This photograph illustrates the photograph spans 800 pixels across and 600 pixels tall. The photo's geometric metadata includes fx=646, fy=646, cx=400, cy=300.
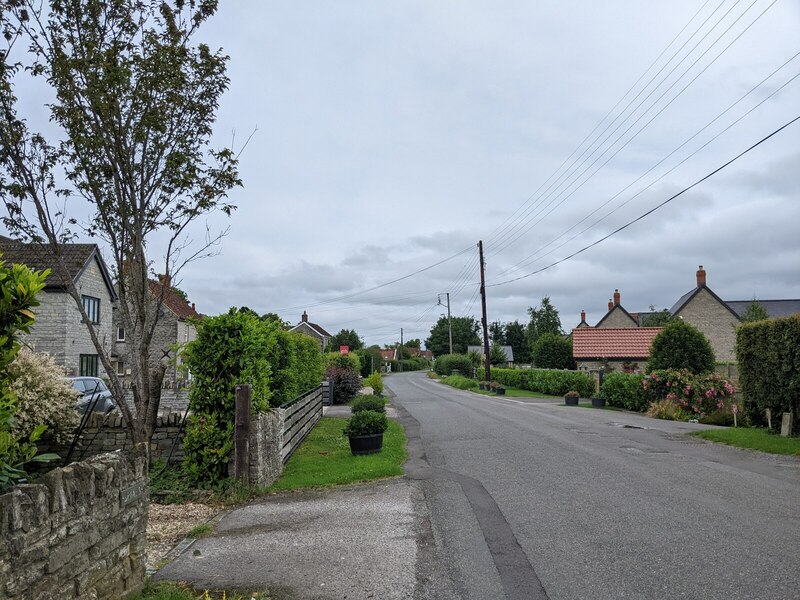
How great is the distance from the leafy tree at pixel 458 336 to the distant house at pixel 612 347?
237 feet

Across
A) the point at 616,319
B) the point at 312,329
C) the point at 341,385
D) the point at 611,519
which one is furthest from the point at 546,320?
the point at 611,519

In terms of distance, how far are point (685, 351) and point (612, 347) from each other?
15439mm

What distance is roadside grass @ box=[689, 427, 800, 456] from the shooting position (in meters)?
13.7

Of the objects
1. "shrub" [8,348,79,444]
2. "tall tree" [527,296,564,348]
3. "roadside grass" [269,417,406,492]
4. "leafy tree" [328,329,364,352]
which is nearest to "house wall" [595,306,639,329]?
"tall tree" [527,296,564,348]

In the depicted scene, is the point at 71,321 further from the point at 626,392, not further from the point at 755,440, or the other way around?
the point at 755,440

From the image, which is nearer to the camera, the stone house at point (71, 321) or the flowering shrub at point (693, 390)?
the flowering shrub at point (693, 390)

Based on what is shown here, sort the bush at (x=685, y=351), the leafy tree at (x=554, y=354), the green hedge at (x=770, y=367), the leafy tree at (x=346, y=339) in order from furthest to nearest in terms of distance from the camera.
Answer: the leafy tree at (x=346, y=339), the leafy tree at (x=554, y=354), the bush at (x=685, y=351), the green hedge at (x=770, y=367)

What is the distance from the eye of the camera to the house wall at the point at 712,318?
53156mm

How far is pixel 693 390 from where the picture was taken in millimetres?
23531

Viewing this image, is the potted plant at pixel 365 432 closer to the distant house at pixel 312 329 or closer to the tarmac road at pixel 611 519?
Answer: the tarmac road at pixel 611 519

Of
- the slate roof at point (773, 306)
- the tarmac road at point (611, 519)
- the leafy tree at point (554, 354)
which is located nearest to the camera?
the tarmac road at point (611, 519)

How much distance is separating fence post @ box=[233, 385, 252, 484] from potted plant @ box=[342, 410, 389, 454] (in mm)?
3832

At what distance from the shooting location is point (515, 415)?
2306cm

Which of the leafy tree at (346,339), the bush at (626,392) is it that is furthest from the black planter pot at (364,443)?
the leafy tree at (346,339)
